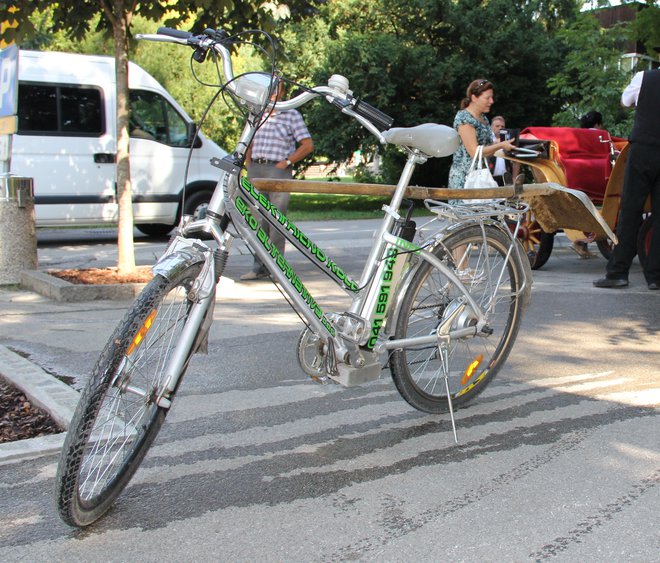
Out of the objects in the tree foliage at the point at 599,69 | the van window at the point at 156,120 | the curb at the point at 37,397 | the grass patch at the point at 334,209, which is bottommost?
the grass patch at the point at 334,209

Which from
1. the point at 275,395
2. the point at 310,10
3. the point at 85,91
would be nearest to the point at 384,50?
the point at 85,91

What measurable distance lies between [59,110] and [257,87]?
10.3 meters

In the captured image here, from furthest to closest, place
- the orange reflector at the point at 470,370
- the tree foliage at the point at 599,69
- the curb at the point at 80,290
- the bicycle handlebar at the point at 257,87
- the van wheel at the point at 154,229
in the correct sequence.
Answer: the tree foliage at the point at 599,69
the van wheel at the point at 154,229
the curb at the point at 80,290
the orange reflector at the point at 470,370
the bicycle handlebar at the point at 257,87

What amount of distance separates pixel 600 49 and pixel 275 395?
595 inches

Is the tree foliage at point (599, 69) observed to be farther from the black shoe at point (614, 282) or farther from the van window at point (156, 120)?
the black shoe at point (614, 282)

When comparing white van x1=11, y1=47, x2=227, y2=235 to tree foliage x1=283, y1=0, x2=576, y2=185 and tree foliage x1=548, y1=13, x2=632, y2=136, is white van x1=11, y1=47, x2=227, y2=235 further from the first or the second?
tree foliage x1=283, y1=0, x2=576, y2=185

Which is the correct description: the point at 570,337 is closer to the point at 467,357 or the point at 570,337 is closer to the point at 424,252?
the point at 467,357

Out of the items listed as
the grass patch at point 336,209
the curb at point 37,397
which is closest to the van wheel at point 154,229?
the grass patch at point 336,209

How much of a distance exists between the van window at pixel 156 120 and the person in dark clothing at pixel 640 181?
743cm

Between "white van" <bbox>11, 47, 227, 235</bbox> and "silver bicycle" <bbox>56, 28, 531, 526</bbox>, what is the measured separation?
28.8 ft

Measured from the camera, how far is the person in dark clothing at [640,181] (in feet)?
26.1

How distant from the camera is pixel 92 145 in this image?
42.8ft

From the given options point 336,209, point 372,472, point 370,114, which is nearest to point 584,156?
point 370,114

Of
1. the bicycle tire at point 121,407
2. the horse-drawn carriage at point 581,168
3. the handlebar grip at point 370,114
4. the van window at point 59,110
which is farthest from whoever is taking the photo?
the van window at point 59,110
